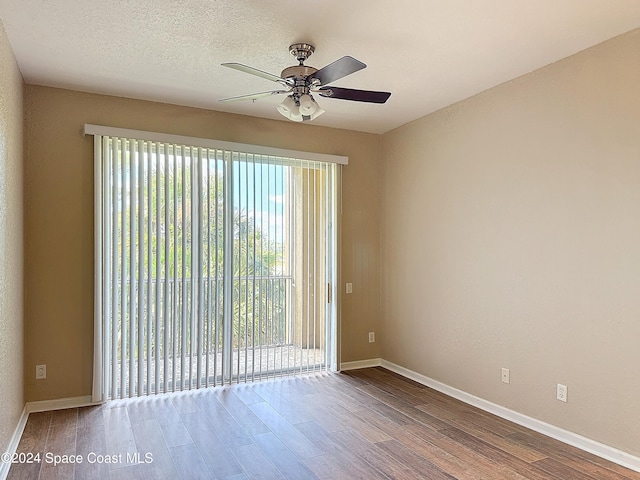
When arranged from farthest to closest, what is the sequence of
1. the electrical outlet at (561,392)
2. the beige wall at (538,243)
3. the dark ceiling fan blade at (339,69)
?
1. the electrical outlet at (561,392)
2. the beige wall at (538,243)
3. the dark ceiling fan blade at (339,69)

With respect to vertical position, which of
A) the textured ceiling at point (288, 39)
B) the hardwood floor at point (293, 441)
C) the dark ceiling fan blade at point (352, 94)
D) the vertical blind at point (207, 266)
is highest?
the textured ceiling at point (288, 39)

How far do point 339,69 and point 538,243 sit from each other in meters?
2.00

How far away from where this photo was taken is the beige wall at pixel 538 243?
276 centimetres

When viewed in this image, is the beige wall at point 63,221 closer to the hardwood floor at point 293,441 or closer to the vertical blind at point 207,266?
the vertical blind at point 207,266

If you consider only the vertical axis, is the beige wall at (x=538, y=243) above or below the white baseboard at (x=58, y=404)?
above

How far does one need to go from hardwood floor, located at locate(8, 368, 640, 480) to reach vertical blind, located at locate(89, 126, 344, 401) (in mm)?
383

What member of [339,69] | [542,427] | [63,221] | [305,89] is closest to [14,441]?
[63,221]

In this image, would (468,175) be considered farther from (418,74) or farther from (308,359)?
(308,359)

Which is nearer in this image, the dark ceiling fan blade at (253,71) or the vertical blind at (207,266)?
the dark ceiling fan blade at (253,71)

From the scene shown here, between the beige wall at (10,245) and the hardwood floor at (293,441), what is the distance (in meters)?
0.35

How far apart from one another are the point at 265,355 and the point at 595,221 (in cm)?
316

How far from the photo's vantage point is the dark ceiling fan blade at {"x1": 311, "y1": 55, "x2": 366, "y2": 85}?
7.72 ft

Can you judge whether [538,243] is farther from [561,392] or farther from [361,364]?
[361,364]

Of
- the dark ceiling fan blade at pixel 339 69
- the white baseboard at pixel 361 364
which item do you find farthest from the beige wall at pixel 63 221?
the white baseboard at pixel 361 364
